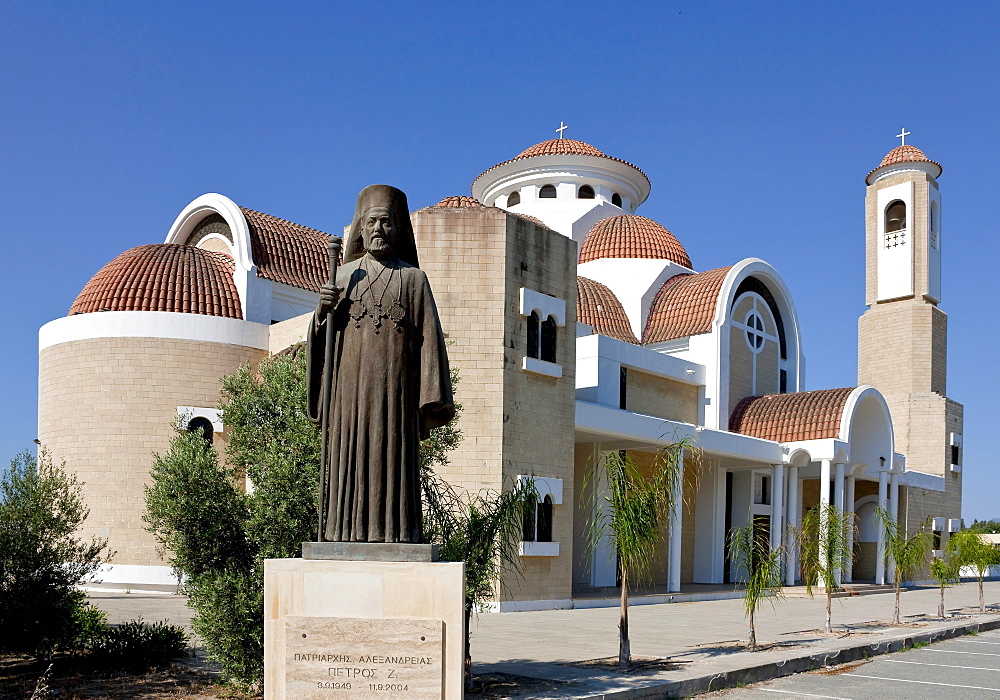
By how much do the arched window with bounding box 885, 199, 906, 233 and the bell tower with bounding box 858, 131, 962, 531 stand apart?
40 millimetres

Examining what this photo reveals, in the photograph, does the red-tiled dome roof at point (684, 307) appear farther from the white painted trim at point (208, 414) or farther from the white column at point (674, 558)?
the white painted trim at point (208, 414)

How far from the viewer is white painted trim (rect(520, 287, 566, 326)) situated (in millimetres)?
17750

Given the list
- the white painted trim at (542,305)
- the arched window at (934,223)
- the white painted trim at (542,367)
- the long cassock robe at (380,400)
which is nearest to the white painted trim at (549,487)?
the white painted trim at (542,367)

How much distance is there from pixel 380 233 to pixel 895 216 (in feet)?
121

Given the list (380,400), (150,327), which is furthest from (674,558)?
(380,400)

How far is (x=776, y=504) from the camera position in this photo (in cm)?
2602

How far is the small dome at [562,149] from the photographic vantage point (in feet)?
103

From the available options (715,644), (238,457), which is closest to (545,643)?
(715,644)

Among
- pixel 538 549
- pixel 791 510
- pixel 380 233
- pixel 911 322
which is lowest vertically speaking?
pixel 791 510

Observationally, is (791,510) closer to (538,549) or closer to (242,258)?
(538,549)

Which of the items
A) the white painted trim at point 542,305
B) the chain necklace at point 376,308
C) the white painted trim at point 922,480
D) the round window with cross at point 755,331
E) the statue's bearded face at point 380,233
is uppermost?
the round window with cross at point 755,331

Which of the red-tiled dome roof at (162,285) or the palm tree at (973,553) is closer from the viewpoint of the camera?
the palm tree at (973,553)

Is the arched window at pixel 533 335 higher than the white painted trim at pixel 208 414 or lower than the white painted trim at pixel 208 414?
higher

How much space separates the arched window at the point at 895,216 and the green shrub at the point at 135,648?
35.2 m
